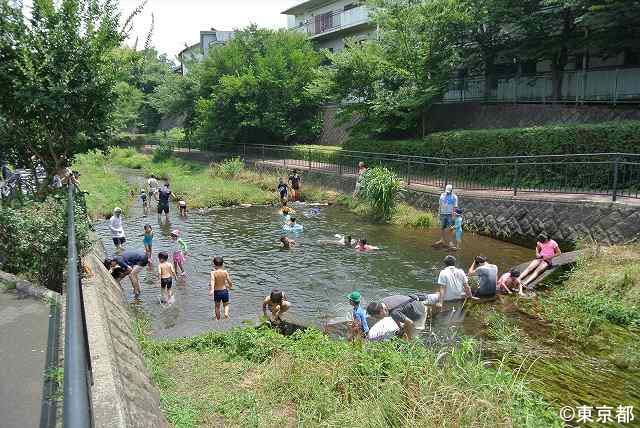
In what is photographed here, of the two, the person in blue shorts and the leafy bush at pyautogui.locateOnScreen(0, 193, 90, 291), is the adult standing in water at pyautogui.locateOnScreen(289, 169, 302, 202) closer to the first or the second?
the leafy bush at pyautogui.locateOnScreen(0, 193, 90, 291)

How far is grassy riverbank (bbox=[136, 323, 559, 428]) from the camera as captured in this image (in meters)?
5.02

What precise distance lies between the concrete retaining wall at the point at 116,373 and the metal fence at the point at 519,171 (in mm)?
12533

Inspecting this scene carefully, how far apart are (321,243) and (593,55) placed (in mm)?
14799

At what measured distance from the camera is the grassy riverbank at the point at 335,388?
16.5ft

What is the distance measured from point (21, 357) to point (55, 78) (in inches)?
194

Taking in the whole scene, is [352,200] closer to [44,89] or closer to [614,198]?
[614,198]

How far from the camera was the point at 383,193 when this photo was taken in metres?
18.9

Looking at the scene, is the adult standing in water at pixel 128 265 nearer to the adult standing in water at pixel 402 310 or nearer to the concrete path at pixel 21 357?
the concrete path at pixel 21 357

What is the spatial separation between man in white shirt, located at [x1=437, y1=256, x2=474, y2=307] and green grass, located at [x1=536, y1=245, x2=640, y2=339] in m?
1.52

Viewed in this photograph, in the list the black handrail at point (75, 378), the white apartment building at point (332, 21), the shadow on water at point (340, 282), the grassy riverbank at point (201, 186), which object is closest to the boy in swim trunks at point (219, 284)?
the shadow on water at point (340, 282)

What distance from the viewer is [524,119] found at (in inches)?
846

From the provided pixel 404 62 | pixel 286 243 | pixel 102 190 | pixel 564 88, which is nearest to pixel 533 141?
pixel 564 88

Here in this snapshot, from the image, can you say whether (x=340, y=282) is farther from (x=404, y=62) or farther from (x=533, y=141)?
(x=404, y=62)

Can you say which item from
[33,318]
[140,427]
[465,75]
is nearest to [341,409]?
[140,427]
